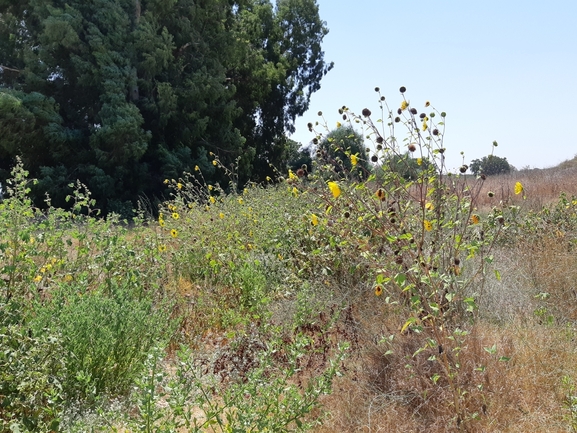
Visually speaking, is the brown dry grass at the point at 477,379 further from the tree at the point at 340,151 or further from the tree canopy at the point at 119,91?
the tree canopy at the point at 119,91

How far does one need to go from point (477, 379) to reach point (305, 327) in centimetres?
96

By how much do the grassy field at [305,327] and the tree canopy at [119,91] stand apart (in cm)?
864

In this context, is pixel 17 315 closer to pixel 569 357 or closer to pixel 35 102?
pixel 569 357

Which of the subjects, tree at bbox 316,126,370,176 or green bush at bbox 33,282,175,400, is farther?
tree at bbox 316,126,370,176

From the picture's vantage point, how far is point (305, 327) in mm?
3189

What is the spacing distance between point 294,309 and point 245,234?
5.57ft

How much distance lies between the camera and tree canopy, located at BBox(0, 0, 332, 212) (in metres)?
12.5

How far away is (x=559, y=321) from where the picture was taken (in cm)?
351

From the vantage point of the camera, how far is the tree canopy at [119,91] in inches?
492

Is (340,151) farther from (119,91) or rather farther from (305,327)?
(119,91)

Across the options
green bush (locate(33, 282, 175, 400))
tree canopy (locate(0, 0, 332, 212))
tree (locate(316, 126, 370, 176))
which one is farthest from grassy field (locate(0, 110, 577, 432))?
tree canopy (locate(0, 0, 332, 212))

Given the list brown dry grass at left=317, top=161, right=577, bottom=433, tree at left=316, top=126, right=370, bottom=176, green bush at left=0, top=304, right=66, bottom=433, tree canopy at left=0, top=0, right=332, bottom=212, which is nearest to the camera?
green bush at left=0, top=304, right=66, bottom=433

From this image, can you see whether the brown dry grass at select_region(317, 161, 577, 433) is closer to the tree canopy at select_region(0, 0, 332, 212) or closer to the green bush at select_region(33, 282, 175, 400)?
the green bush at select_region(33, 282, 175, 400)

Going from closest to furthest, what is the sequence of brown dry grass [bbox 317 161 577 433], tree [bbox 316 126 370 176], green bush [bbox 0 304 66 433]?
green bush [bbox 0 304 66 433] → brown dry grass [bbox 317 161 577 433] → tree [bbox 316 126 370 176]
